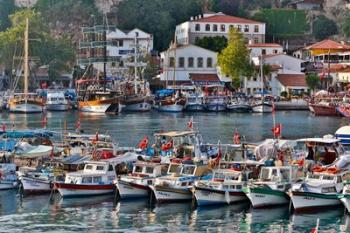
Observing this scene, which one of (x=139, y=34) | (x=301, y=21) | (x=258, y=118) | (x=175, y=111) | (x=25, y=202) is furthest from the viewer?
(x=301, y=21)

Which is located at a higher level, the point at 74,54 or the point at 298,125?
the point at 74,54

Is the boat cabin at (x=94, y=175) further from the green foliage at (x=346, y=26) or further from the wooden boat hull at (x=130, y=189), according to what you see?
the green foliage at (x=346, y=26)

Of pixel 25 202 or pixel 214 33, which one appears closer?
pixel 25 202

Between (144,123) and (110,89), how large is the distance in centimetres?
2422

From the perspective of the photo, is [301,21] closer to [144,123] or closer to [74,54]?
[74,54]

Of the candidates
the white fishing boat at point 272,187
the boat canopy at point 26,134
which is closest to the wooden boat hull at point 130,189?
the white fishing boat at point 272,187

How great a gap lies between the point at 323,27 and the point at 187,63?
102 ft

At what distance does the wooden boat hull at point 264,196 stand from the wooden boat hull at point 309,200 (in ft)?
2.58

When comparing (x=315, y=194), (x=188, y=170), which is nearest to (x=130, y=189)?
(x=188, y=170)

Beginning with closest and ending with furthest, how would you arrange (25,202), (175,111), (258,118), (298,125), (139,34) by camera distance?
(25,202) < (298,125) < (258,118) < (175,111) < (139,34)

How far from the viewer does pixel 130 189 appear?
36.8 meters

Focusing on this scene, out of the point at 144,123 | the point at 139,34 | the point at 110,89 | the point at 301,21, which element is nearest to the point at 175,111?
the point at 110,89

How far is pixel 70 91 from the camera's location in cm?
10900

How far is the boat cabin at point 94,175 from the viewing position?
37.5m
